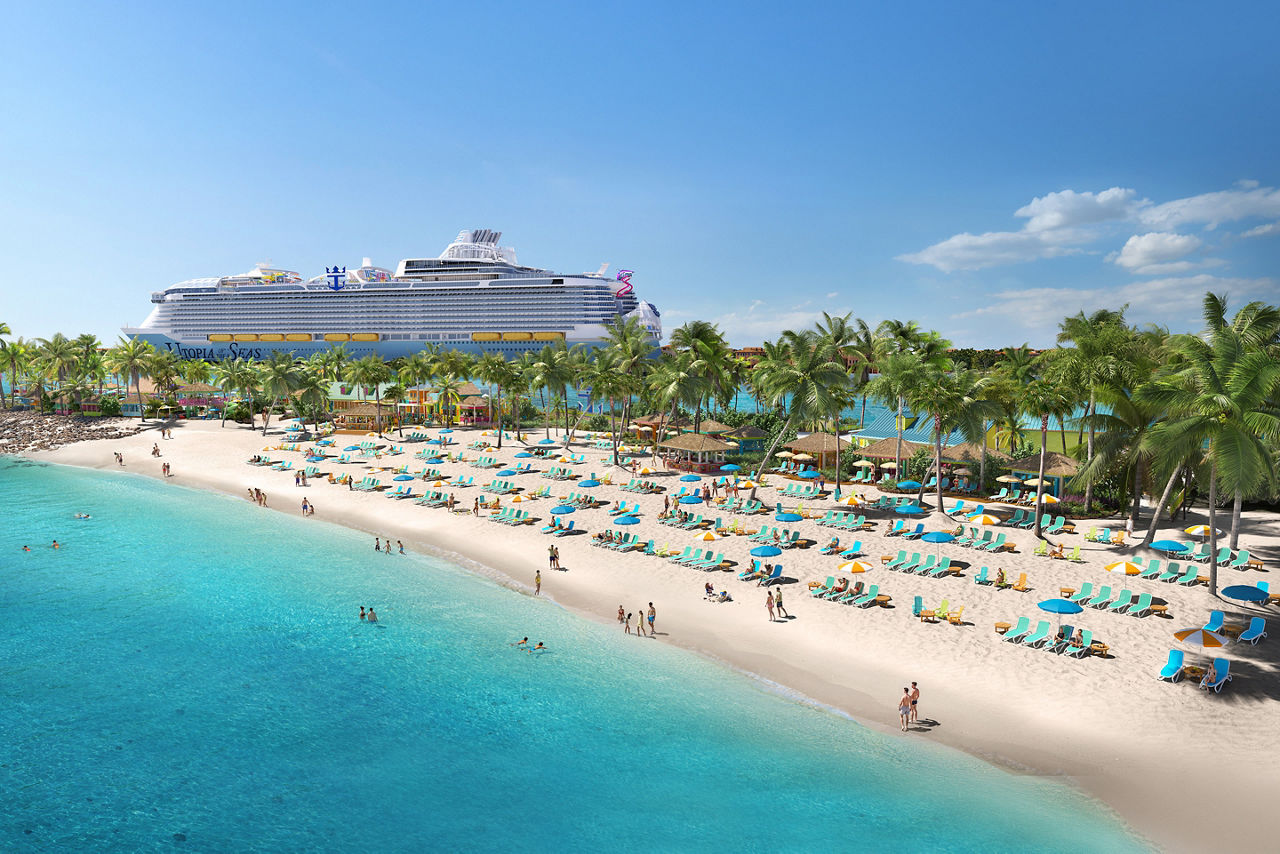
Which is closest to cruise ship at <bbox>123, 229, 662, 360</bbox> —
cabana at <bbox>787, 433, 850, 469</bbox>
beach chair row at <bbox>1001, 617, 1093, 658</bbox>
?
cabana at <bbox>787, 433, 850, 469</bbox>

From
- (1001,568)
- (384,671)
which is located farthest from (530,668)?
(1001,568)

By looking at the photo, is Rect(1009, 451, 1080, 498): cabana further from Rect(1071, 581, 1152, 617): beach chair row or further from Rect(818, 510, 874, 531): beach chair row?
Rect(1071, 581, 1152, 617): beach chair row

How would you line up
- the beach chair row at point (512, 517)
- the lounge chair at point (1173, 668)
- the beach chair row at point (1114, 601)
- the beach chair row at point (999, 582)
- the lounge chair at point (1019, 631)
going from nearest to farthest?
the lounge chair at point (1173, 668) → the lounge chair at point (1019, 631) → the beach chair row at point (1114, 601) → the beach chair row at point (999, 582) → the beach chair row at point (512, 517)

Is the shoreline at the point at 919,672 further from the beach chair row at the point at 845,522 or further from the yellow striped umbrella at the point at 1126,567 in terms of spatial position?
the yellow striped umbrella at the point at 1126,567

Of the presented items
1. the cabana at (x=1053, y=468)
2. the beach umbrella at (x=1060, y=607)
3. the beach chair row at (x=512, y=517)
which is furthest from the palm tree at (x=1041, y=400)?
the beach chair row at (x=512, y=517)

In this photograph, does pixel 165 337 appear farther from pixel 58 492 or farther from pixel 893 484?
pixel 893 484

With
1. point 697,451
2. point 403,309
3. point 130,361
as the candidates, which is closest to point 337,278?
point 403,309

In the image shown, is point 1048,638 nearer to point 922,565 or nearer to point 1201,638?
point 1201,638
